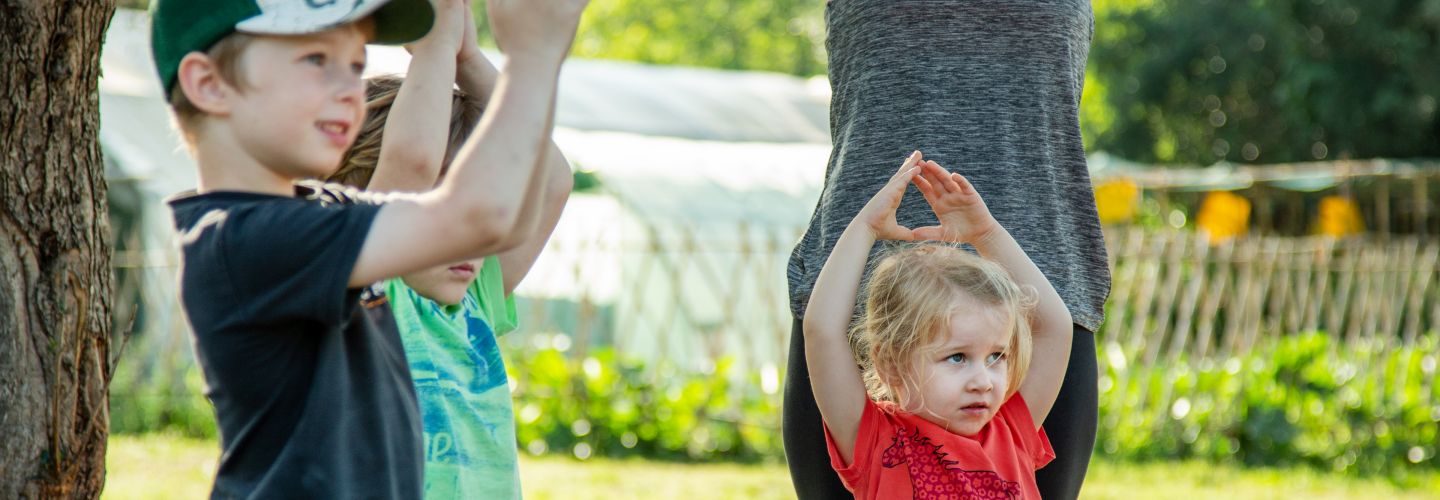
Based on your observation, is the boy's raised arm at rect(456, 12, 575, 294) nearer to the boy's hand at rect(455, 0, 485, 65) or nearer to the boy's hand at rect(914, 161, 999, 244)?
the boy's hand at rect(455, 0, 485, 65)

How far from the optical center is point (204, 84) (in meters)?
1.36

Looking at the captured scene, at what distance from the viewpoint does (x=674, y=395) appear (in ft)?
26.1

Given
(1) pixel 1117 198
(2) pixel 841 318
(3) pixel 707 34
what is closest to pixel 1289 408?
(1) pixel 1117 198

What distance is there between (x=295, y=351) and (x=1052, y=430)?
1.21 meters

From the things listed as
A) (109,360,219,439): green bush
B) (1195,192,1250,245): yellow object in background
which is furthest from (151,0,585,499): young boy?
(1195,192,1250,245): yellow object in background

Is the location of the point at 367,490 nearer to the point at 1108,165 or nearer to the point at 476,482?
the point at 476,482

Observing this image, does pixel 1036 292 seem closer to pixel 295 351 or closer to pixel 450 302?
pixel 450 302

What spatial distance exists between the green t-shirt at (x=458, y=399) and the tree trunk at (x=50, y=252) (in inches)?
16.9

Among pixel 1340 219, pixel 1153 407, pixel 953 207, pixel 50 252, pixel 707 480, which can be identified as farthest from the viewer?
pixel 1340 219

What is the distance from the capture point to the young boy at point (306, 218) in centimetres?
128

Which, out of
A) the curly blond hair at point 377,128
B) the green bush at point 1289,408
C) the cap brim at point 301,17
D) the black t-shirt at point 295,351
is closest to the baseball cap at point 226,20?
the cap brim at point 301,17

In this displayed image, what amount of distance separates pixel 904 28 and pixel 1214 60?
1677cm

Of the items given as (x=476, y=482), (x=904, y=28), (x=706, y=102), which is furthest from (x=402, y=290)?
(x=706, y=102)

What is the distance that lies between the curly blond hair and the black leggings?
22.7 inches
